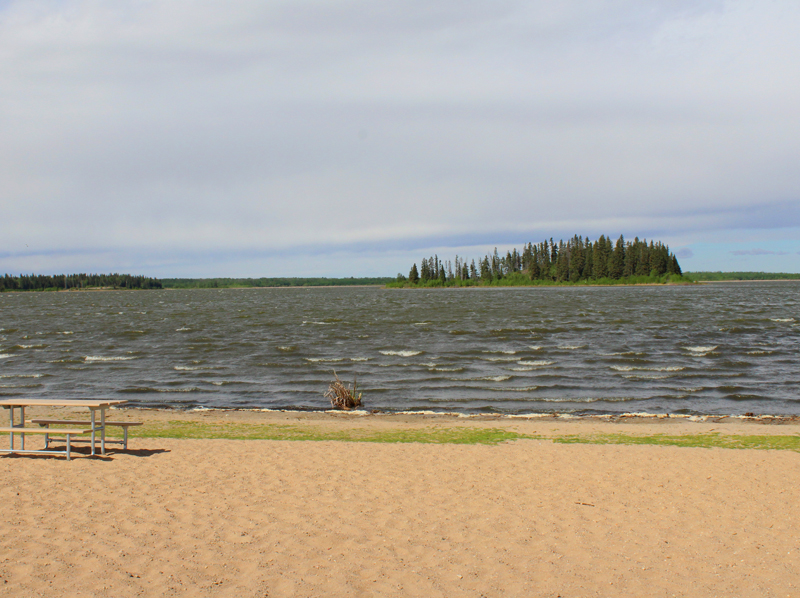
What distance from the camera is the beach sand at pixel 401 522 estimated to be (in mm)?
6285

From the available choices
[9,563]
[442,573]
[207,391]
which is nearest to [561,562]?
[442,573]

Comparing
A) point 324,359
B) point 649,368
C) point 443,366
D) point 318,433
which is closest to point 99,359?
point 324,359

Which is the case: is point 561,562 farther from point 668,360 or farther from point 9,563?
point 668,360

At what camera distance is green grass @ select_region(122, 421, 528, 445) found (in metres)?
14.0

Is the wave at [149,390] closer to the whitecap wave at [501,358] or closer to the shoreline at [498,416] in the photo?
the shoreline at [498,416]

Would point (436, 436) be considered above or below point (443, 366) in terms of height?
above

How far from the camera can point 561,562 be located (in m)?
6.86

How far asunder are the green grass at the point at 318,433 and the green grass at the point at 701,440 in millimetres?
1614

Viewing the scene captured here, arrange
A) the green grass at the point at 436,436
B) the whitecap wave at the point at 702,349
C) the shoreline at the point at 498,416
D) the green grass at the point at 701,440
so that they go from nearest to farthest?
the green grass at the point at 701,440
the green grass at the point at 436,436
the shoreline at the point at 498,416
the whitecap wave at the point at 702,349

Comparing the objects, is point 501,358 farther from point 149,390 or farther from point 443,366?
point 149,390

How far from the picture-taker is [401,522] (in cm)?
811

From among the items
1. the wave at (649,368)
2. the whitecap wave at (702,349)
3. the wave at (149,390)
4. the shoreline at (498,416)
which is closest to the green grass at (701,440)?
the shoreline at (498,416)

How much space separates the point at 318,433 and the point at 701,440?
9.18m

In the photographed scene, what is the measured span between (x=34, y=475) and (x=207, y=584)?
18.3ft
